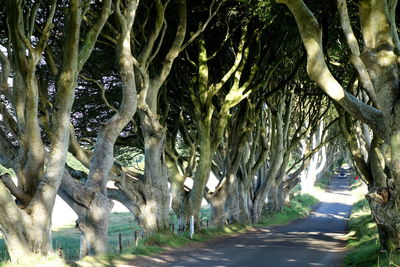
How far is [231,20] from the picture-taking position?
18.0 m

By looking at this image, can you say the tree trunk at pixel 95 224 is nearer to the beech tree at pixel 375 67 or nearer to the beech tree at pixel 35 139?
the beech tree at pixel 35 139

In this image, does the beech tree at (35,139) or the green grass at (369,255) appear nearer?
the green grass at (369,255)

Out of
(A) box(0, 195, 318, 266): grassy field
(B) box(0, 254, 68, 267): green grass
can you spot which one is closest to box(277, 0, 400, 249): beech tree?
(B) box(0, 254, 68, 267): green grass

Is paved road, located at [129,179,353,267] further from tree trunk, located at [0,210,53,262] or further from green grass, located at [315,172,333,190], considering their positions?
green grass, located at [315,172,333,190]

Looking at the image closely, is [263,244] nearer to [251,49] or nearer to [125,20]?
[251,49]

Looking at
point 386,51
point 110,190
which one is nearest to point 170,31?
point 110,190

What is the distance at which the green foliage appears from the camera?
2970 centimetres

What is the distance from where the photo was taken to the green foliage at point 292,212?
97.4 ft

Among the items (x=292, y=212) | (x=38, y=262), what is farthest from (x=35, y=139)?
(x=292, y=212)

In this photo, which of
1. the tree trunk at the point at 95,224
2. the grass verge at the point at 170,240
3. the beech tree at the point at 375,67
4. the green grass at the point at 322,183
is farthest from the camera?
the green grass at the point at 322,183

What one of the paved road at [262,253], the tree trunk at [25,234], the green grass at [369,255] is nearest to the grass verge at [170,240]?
the paved road at [262,253]

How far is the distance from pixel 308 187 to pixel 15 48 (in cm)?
4363

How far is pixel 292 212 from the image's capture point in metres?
34.9

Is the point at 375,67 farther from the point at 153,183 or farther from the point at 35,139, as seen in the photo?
the point at 153,183
